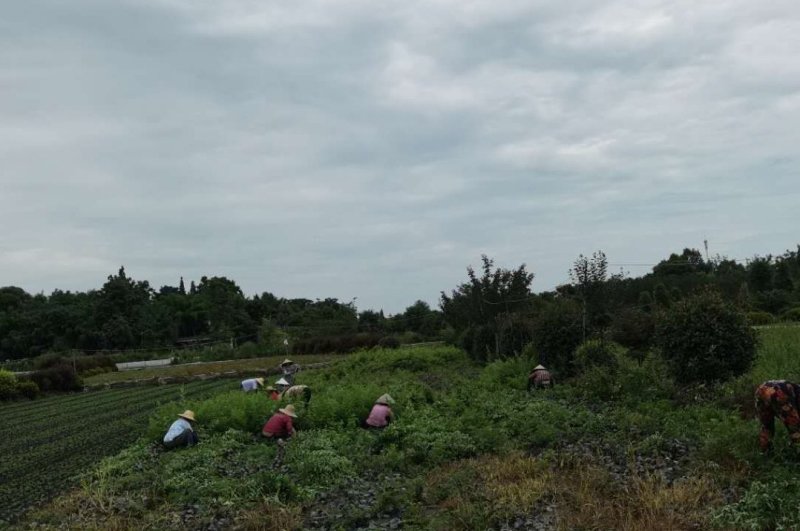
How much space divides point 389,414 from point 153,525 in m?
6.12

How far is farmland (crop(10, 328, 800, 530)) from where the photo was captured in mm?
6996

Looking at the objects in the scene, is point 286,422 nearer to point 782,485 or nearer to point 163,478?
point 163,478

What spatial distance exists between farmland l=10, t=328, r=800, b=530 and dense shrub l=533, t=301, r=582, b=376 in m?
4.00

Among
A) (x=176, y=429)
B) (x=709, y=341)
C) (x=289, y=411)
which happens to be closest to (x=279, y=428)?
(x=289, y=411)

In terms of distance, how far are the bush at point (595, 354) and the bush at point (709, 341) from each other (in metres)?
2.47

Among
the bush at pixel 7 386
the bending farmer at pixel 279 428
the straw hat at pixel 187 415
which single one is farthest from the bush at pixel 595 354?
the bush at pixel 7 386

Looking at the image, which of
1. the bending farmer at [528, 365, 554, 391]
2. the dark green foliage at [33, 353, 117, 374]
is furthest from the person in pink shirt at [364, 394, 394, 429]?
the dark green foliage at [33, 353, 117, 374]

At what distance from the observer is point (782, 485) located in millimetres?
6680

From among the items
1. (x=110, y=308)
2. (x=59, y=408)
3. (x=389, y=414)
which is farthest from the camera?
(x=110, y=308)

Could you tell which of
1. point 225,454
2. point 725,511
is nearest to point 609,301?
point 225,454

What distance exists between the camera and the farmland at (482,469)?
7.00m

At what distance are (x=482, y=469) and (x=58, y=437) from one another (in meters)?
11.9

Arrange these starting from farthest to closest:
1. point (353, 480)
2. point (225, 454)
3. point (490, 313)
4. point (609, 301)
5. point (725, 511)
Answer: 1. point (490, 313)
2. point (609, 301)
3. point (225, 454)
4. point (353, 480)
5. point (725, 511)

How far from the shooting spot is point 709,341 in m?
12.4
